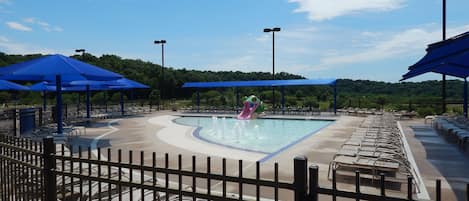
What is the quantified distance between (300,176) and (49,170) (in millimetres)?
2705

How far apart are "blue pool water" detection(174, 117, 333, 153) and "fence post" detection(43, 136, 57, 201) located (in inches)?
256

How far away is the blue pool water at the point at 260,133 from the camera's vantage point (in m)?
11.0

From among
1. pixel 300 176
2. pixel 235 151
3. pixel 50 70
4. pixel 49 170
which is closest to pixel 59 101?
pixel 50 70

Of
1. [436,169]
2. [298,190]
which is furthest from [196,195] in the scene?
[436,169]

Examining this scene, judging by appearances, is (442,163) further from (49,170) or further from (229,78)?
(229,78)

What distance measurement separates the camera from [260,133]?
46.9ft

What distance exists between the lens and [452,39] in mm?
5844

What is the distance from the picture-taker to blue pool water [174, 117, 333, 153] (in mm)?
10984

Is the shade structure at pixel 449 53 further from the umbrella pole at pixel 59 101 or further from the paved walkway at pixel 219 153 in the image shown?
the umbrella pole at pixel 59 101

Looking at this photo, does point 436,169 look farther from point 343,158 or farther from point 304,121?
point 304,121

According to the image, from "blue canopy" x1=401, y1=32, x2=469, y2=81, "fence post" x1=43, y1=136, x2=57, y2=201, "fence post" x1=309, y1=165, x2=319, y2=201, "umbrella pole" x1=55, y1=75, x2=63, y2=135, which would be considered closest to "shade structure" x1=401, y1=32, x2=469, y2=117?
"blue canopy" x1=401, y1=32, x2=469, y2=81

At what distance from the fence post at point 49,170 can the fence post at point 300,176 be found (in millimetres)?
2608

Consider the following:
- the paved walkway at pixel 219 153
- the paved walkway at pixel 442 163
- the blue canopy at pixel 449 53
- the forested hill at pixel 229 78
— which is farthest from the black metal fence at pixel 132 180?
the forested hill at pixel 229 78

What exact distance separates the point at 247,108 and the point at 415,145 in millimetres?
11612
